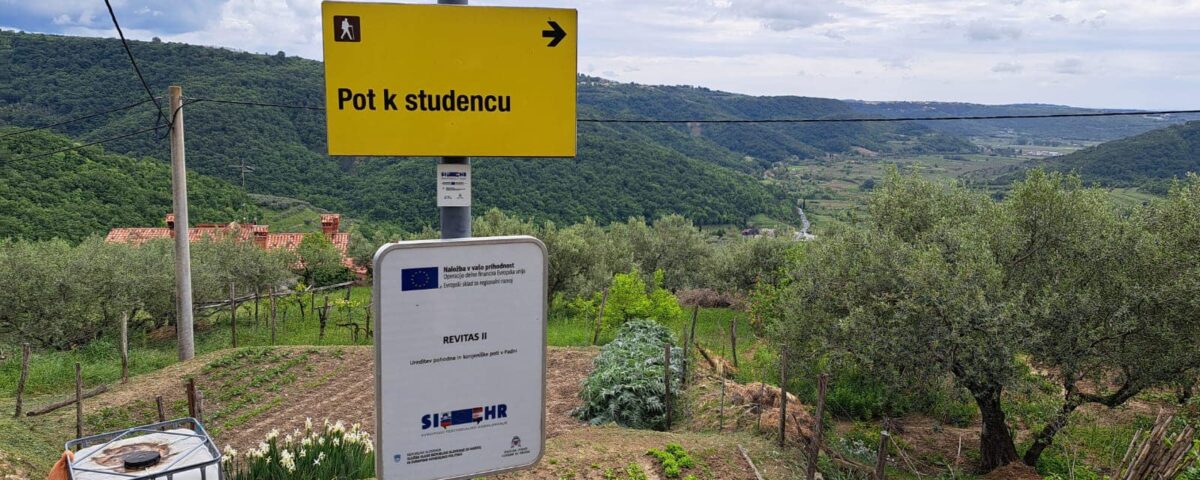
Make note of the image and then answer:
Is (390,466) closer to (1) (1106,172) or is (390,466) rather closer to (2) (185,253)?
(2) (185,253)

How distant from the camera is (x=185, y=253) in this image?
515 inches

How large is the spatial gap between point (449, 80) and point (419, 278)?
2.84 feet

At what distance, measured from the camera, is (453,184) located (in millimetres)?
2871

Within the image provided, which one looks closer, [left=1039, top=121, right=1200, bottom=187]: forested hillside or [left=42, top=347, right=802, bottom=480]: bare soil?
[left=42, top=347, right=802, bottom=480]: bare soil

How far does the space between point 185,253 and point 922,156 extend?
179 metres

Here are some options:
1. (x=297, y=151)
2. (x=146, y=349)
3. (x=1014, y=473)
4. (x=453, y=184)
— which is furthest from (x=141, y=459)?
(x=297, y=151)

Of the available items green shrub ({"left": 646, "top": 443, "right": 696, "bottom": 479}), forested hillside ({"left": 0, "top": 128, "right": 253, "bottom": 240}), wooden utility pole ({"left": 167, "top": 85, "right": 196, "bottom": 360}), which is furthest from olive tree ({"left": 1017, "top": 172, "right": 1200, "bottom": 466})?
forested hillside ({"left": 0, "top": 128, "right": 253, "bottom": 240})

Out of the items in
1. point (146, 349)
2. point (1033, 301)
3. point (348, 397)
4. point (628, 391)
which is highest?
point (1033, 301)

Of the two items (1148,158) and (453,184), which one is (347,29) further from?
(1148,158)

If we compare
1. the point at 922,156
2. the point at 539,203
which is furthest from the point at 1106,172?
the point at 922,156

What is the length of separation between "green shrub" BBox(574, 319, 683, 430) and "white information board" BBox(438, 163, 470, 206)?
7.75m

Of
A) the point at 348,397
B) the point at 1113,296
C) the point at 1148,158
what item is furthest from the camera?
the point at 1148,158

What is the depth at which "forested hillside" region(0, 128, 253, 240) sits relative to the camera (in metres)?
37.4

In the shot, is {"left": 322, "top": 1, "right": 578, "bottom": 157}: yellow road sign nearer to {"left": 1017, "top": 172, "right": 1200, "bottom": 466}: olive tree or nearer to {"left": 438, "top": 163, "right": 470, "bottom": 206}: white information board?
{"left": 438, "top": 163, "right": 470, "bottom": 206}: white information board
